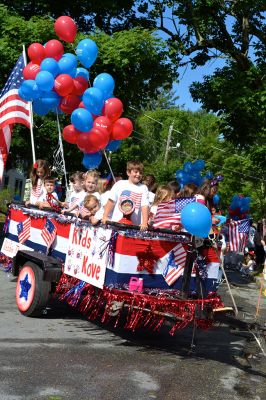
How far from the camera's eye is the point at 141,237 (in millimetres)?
5656

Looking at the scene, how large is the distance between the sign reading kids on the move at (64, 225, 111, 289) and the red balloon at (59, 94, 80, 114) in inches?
127

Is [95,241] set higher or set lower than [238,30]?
lower

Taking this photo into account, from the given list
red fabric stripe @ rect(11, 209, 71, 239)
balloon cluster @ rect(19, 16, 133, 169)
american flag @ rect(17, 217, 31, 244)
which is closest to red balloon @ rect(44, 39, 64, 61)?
balloon cluster @ rect(19, 16, 133, 169)

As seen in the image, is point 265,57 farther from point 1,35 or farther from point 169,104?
point 169,104

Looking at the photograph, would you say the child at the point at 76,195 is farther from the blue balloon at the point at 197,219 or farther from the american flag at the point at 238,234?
the blue balloon at the point at 197,219

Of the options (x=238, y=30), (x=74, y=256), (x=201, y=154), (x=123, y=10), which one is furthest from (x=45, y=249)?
(x=201, y=154)

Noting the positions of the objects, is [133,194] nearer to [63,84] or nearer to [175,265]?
[175,265]

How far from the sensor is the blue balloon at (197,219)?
504 centimetres

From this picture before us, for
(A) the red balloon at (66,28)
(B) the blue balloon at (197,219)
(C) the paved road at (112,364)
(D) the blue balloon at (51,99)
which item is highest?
(A) the red balloon at (66,28)

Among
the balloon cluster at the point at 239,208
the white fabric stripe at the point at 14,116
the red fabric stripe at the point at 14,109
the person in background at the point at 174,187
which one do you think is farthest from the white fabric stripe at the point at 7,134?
the balloon cluster at the point at 239,208

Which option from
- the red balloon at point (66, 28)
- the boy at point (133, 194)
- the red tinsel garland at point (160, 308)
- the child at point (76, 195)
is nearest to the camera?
the red tinsel garland at point (160, 308)

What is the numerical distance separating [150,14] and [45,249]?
421 inches

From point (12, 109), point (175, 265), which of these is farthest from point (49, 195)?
point (175, 265)

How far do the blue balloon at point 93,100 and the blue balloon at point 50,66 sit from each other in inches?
27.6
